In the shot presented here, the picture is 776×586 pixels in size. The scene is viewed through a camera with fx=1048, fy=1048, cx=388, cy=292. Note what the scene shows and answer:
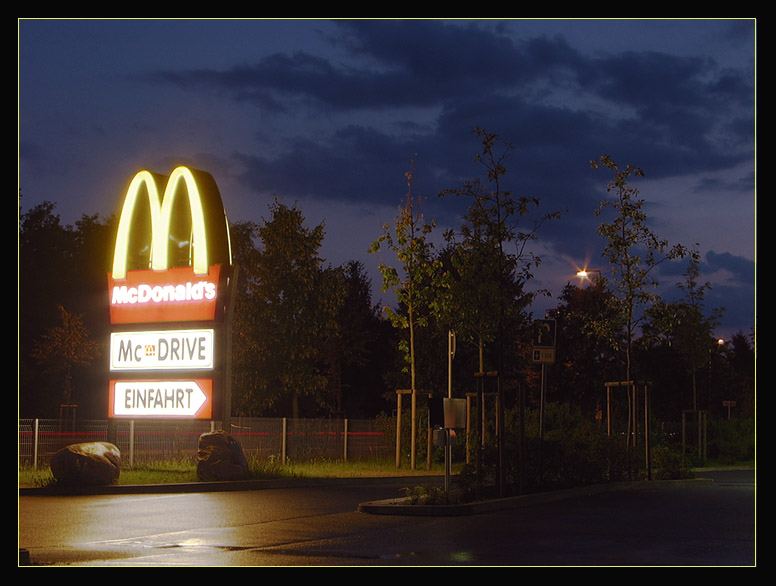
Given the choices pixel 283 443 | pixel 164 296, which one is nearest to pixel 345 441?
pixel 283 443

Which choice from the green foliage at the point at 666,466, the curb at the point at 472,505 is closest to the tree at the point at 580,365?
the green foliage at the point at 666,466

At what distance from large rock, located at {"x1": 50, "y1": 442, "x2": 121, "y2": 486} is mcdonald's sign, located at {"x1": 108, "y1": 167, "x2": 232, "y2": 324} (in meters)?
3.74

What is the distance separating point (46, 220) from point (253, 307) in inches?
1168

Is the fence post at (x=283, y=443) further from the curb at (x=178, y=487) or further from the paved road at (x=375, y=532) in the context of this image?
the paved road at (x=375, y=532)

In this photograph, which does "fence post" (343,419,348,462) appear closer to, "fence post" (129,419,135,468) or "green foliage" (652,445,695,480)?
"fence post" (129,419,135,468)

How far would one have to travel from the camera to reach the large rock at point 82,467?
73.5 feet

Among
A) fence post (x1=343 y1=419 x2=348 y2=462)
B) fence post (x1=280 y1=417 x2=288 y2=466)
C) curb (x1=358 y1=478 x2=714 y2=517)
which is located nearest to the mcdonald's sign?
curb (x1=358 y1=478 x2=714 y2=517)

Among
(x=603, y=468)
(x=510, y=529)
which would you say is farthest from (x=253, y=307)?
(x=510, y=529)

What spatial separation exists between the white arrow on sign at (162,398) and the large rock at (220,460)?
88cm

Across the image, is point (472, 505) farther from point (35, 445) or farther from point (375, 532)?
point (35, 445)

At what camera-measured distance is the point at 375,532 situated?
46.7 feet

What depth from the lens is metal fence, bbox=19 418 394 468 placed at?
29.0 meters

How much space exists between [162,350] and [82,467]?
11.9 ft

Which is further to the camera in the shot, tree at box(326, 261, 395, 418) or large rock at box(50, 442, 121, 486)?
tree at box(326, 261, 395, 418)
